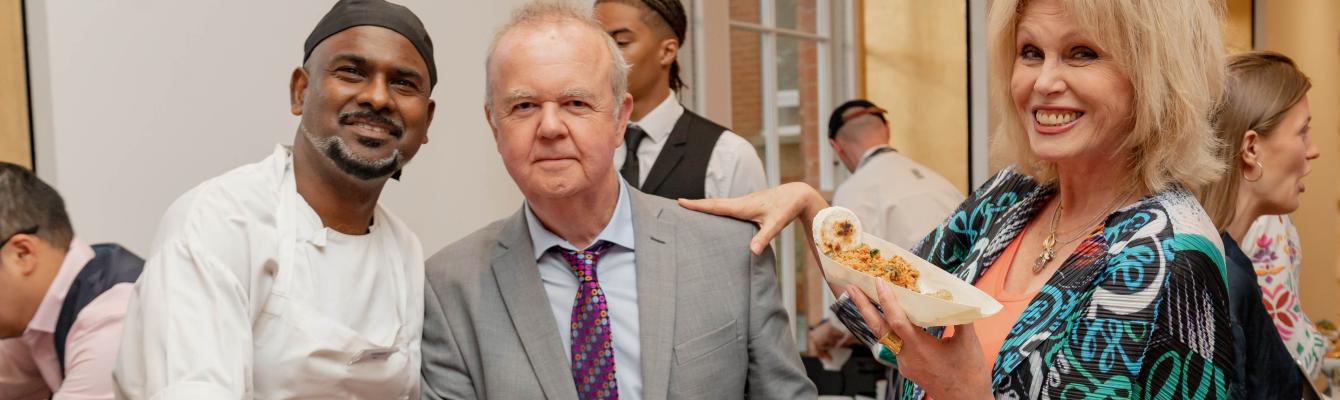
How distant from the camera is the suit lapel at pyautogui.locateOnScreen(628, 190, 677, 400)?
1888mm

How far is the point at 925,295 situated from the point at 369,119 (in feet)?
3.13

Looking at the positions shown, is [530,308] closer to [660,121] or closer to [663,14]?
[660,121]

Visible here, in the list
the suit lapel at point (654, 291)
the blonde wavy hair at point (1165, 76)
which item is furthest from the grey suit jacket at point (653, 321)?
the blonde wavy hair at point (1165, 76)

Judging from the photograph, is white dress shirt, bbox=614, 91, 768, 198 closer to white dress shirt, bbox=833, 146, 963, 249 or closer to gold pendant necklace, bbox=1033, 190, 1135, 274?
gold pendant necklace, bbox=1033, 190, 1135, 274

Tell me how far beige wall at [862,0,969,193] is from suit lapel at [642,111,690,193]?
3700mm

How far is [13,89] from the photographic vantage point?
266cm

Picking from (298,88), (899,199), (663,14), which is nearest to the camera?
(298,88)

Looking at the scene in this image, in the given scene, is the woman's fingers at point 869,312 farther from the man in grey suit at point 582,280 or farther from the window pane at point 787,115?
the window pane at point 787,115

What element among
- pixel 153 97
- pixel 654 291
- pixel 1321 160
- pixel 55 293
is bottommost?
pixel 1321 160

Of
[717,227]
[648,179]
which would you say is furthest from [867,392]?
[717,227]

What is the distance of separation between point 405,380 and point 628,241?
1.41 feet

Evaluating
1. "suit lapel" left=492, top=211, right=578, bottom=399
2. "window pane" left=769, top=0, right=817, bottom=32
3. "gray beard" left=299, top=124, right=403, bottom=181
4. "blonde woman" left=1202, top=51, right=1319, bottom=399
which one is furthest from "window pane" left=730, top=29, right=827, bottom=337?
"gray beard" left=299, top=124, right=403, bottom=181

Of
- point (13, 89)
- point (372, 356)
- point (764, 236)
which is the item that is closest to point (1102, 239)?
point (764, 236)

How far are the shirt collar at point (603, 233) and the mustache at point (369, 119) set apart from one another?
0.85 feet
